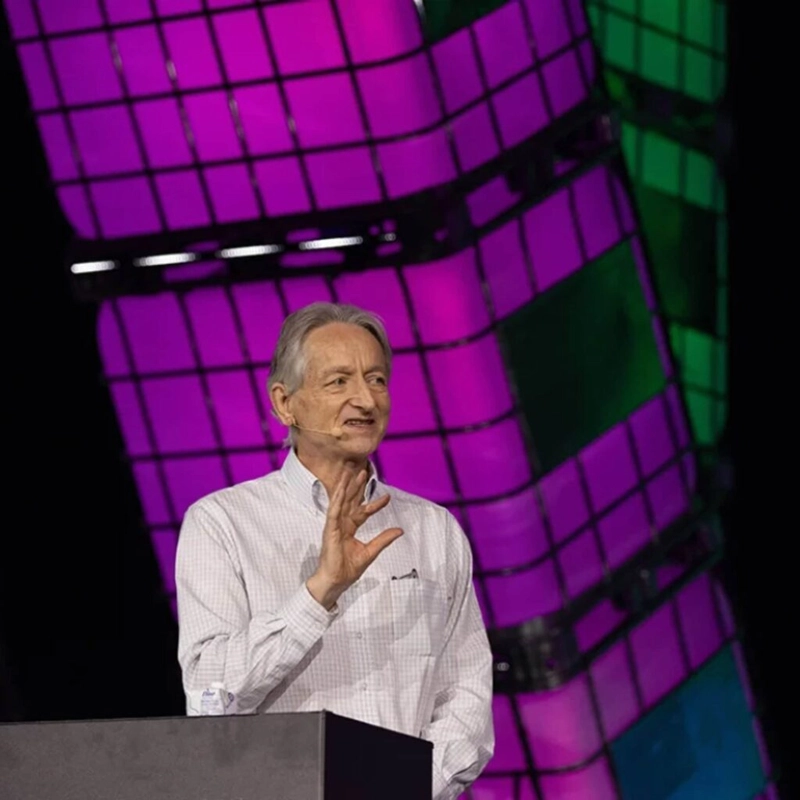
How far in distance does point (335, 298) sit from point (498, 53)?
62 cm

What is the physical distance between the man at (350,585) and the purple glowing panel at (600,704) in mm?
1199

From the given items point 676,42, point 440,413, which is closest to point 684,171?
point 676,42

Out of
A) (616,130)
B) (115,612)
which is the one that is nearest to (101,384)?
(115,612)

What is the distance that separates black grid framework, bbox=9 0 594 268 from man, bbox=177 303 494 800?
3.77ft

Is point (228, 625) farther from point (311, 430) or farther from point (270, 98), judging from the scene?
point (270, 98)

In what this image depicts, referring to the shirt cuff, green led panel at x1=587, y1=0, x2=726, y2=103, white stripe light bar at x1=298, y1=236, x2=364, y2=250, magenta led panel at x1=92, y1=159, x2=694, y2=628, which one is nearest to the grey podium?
the shirt cuff

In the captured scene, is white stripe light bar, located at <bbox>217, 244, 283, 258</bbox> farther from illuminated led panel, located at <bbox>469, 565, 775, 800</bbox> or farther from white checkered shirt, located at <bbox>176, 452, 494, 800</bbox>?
white checkered shirt, located at <bbox>176, 452, 494, 800</bbox>

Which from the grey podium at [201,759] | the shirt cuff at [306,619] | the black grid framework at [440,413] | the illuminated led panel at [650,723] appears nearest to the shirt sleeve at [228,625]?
the shirt cuff at [306,619]

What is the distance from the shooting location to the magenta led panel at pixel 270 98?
323 centimetres

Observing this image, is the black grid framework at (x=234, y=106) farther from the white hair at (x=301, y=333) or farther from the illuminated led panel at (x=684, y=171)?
the white hair at (x=301, y=333)

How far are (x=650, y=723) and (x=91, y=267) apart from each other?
1.62 m

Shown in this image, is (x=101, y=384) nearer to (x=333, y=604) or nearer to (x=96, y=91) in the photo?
(x=96, y=91)

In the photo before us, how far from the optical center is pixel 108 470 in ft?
12.1

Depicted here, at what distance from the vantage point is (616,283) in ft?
11.5
